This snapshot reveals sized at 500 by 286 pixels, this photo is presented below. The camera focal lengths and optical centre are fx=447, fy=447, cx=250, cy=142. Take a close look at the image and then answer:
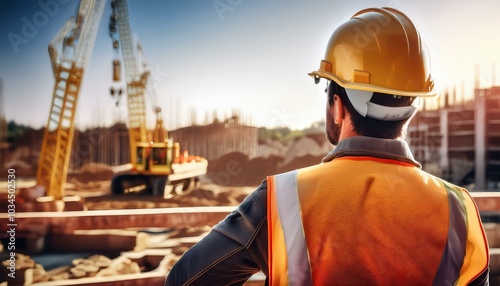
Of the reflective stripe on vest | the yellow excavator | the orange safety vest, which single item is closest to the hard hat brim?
the orange safety vest

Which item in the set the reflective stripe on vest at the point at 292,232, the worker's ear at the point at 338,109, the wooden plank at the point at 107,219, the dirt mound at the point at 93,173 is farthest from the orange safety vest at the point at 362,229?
the dirt mound at the point at 93,173

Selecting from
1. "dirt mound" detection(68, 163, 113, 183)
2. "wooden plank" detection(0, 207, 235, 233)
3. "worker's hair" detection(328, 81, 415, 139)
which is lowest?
"dirt mound" detection(68, 163, 113, 183)

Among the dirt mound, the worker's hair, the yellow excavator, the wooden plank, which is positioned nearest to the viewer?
the worker's hair

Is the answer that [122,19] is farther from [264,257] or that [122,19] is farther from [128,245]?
[264,257]

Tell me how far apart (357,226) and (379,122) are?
259 mm

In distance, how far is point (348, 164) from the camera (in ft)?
3.07

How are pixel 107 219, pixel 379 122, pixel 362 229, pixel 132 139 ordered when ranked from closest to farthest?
1. pixel 362 229
2. pixel 379 122
3. pixel 107 219
4. pixel 132 139

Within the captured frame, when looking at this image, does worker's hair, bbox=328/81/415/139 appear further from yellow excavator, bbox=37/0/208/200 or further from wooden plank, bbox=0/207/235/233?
yellow excavator, bbox=37/0/208/200

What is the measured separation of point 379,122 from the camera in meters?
1.00

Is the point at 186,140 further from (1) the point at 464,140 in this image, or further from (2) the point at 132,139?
(1) the point at 464,140

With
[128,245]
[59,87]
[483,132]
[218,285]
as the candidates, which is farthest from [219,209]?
[483,132]

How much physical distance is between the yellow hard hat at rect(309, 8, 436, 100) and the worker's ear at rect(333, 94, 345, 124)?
0.10ft

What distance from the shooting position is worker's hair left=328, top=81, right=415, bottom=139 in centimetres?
100

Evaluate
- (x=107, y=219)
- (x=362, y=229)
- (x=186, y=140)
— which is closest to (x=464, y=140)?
(x=186, y=140)
